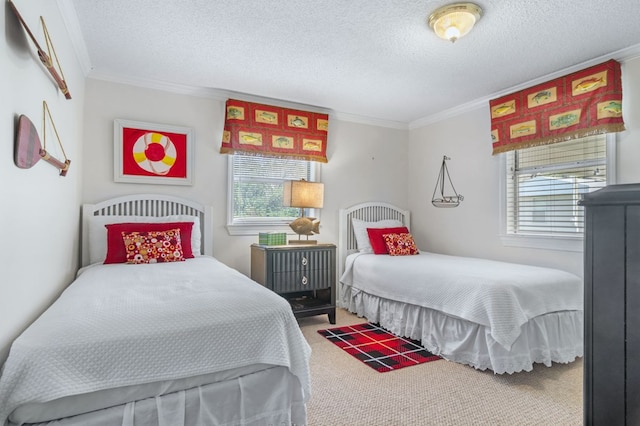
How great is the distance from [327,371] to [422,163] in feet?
9.85

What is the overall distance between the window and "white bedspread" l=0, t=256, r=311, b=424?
1.80 metres

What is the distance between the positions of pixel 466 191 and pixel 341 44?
226cm

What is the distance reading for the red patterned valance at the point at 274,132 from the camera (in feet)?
11.9

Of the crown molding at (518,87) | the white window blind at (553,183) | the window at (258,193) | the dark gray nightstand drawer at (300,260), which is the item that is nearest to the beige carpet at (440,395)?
the dark gray nightstand drawer at (300,260)

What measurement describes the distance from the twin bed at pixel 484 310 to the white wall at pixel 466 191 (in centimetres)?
46

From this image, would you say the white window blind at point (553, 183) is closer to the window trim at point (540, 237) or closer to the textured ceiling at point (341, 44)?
the window trim at point (540, 237)

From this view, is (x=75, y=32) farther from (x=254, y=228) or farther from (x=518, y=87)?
(x=518, y=87)


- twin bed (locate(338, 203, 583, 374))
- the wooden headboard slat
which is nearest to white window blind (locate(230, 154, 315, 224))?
the wooden headboard slat

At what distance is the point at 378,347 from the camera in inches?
116

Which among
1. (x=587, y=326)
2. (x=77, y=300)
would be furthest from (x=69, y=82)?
(x=587, y=326)

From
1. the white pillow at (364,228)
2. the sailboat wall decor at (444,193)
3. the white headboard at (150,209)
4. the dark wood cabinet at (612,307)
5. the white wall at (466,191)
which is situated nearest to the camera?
the dark wood cabinet at (612,307)

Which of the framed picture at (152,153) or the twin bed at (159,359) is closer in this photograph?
the twin bed at (159,359)

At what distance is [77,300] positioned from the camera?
5.32 ft

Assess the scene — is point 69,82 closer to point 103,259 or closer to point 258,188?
point 103,259
